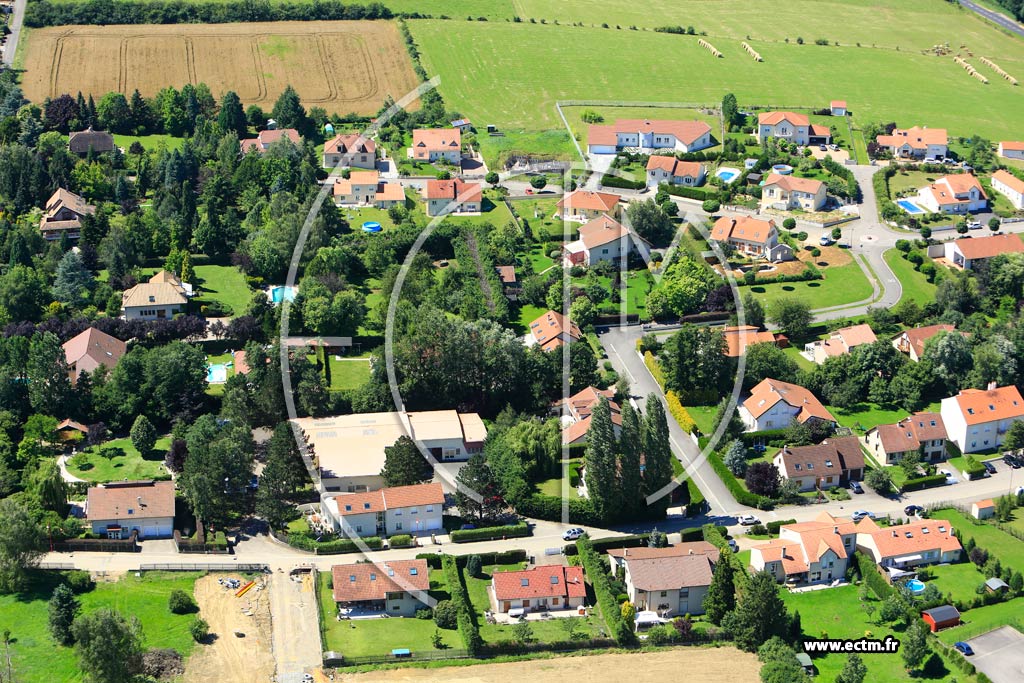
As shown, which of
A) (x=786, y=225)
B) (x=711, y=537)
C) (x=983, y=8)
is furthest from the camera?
(x=983, y=8)

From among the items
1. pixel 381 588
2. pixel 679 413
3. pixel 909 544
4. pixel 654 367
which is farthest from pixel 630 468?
pixel 654 367

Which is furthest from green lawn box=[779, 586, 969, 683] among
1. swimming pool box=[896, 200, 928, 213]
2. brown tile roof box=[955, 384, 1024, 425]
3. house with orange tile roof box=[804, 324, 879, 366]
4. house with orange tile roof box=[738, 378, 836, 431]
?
swimming pool box=[896, 200, 928, 213]

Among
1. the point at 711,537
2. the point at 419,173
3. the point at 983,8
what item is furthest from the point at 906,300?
the point at 983,8

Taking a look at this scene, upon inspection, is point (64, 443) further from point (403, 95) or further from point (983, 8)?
point (983, 8)

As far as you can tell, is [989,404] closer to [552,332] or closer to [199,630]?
[552,332]

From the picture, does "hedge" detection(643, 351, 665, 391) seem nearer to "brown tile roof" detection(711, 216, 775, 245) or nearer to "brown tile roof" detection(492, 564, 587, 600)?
"brown tile roof" detection(711, 216, 775, 245)

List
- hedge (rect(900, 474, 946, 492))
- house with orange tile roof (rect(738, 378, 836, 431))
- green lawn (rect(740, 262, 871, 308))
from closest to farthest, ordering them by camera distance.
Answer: hedge (rect(900, 474, 946, 492))
house with orange tile roof (rect(738, 378, 836, 431))
green lawn (rect(740, 262, 871, 308))
